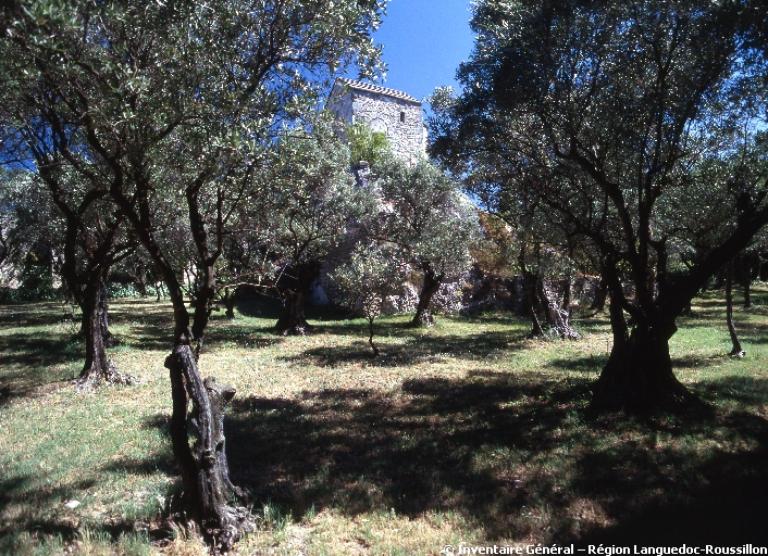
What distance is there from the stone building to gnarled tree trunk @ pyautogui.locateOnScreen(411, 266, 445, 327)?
61.7 feet

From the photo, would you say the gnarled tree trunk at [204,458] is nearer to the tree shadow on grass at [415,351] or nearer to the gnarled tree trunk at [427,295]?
the tree shadow on grass at [415,351]

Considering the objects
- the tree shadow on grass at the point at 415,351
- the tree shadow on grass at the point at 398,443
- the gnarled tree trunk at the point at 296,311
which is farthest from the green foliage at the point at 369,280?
the tree shadow on grass at the point at 398,443

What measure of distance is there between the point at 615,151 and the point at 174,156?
312 inches

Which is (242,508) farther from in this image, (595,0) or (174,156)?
(595,0)

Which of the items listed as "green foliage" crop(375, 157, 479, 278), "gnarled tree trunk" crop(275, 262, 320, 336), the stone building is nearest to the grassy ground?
"gnarled tree trunk" crop(275, 262, 320, 336)

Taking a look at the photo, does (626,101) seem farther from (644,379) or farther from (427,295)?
(427,295)

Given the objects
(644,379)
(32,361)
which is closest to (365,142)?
(32,361)

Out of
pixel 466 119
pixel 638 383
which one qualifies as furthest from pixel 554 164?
pixel 638 383

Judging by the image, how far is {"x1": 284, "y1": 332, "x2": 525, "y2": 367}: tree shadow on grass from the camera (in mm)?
16203

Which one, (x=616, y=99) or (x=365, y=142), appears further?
(x=365, y=142)

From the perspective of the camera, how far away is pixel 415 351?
702 inches

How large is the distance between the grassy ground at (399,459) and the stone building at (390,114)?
30720mm

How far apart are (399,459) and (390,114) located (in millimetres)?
39938

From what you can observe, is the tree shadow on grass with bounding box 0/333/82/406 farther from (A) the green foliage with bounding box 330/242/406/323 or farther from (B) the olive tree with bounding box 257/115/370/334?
(A) the green foliage with bounding box 330/242/406/323
